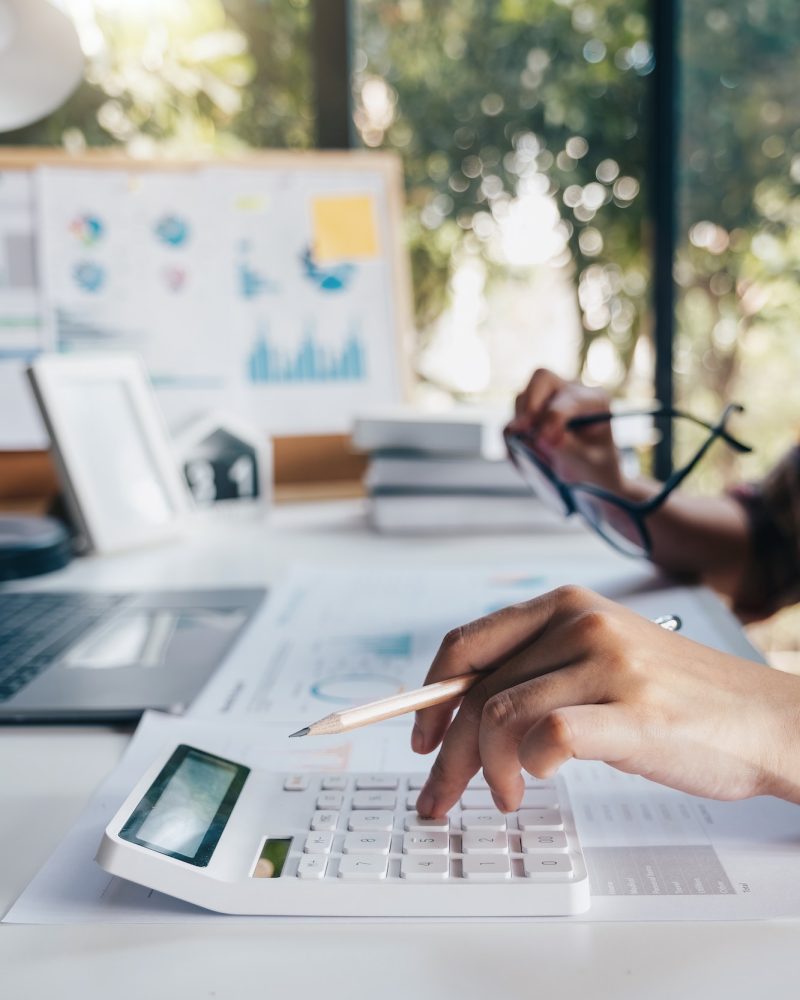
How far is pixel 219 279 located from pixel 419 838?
1084 mm

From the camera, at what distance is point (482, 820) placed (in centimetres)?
44

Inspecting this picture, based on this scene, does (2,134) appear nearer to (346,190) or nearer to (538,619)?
(346,190)

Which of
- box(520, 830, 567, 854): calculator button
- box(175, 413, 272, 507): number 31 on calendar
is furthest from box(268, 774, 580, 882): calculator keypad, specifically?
box(175, 413, 272, 507): number 31 on calendar

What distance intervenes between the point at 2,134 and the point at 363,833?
151 cm

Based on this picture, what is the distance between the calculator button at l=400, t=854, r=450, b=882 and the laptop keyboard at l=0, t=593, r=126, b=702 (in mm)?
339

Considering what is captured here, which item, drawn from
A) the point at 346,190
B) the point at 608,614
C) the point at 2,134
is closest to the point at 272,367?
the point at 346,190

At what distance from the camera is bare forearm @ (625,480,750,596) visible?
92 centimetres

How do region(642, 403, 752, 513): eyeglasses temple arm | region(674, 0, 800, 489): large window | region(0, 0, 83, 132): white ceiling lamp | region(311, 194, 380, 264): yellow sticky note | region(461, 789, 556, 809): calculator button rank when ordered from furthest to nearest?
region(674, 0, 800, 489): large window, region(311, 194, 380, 264): yellow sticky note, region(0, 0, 83, 132): white ceiling lamp, region(642, 403, 752, 513): eyeglasses temple arm, region(461, 789, 556, 809): calculator button

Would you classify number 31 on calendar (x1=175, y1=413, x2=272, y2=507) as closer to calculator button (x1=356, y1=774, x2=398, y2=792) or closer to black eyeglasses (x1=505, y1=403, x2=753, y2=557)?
black eyeglasses (x1=505, y1=403, x2=753, y2=557)

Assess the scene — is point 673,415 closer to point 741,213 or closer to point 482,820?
point 482,820

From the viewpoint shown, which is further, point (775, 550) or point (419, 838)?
point (775, 550)

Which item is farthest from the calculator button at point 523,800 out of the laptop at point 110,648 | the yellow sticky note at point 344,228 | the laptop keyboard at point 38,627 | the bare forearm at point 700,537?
the yellow sticky note at point 344,228

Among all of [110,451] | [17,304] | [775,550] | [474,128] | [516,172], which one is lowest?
[775,550]

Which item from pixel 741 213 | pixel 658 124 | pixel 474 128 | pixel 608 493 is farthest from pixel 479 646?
pixel 474 128
